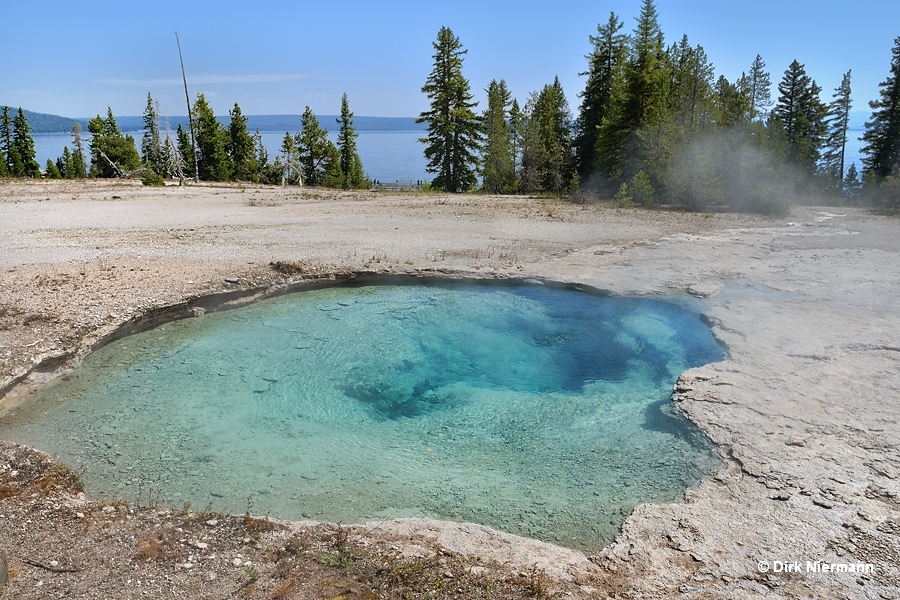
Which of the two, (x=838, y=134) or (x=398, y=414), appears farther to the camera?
(x=838, y=134)

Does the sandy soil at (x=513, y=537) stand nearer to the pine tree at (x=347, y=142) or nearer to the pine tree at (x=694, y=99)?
the pine tree at (x=694, y=99)

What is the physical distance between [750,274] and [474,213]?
997 cm

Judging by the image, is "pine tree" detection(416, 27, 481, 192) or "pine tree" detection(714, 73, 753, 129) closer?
"pine tree" detection(714, 73, 753, 129)

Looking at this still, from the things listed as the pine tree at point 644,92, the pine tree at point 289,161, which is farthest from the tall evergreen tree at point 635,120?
the pine tree at point 289,161

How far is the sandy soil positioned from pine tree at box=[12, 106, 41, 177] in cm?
4563

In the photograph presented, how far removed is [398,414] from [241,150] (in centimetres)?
4732

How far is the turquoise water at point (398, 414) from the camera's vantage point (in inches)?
210

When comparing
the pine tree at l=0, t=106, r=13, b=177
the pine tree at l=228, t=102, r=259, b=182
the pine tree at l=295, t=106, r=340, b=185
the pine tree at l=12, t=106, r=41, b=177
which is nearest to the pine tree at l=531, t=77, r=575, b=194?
the pine tree at l=295, t=106, r=340, b=185

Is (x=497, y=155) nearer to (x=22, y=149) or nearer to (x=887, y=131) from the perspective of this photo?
(x=887, y=131)

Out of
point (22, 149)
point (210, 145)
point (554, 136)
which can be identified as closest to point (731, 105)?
point (554, 136)

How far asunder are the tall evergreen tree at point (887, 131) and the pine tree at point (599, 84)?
13517 millimetres

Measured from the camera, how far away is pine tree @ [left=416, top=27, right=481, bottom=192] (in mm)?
34438

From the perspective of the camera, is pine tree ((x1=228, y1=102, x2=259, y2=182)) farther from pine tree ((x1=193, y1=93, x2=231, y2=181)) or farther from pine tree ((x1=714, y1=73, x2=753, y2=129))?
pine tree ((x1=714, y1=73, x2=753, y2=129))

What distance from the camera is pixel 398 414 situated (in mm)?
7086
